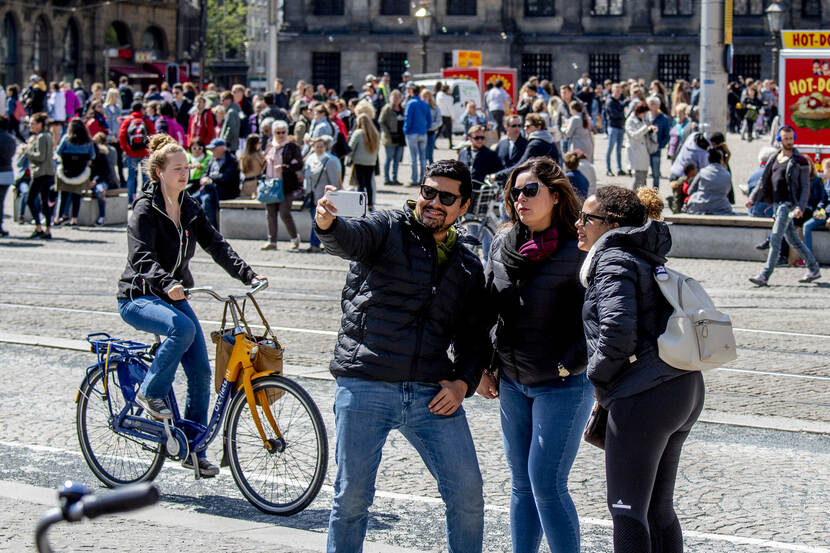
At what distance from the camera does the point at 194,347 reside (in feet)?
22.0

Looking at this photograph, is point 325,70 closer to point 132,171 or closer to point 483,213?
point 132,171

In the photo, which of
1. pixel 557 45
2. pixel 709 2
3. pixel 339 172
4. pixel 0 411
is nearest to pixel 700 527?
pixel 0 411

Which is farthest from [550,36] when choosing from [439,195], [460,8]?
[439,195]

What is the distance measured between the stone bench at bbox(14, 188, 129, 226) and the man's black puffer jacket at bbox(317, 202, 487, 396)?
52.2ft

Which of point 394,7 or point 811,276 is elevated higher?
point 394,7

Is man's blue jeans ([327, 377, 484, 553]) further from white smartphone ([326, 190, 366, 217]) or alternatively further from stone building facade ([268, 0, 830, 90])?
stone building facade ([268, 0, 830, 90])

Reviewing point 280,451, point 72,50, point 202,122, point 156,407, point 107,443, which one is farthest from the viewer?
point 72,50

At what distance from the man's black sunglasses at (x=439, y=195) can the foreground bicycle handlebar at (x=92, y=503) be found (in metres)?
2.66

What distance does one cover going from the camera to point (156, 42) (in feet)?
219

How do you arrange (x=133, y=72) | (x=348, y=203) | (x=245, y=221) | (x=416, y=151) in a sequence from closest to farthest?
1. (x=348, y=203)
2. (x=245, y=221)
3. (x=416, y=151)
4. (x=133, y=72)

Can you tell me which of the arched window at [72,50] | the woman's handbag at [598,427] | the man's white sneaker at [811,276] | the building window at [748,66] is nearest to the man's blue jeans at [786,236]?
the man's white sneaker at [811,276]

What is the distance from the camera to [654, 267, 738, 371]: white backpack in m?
4.67

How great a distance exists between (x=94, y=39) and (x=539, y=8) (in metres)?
20.3

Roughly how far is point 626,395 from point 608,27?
57.7m
